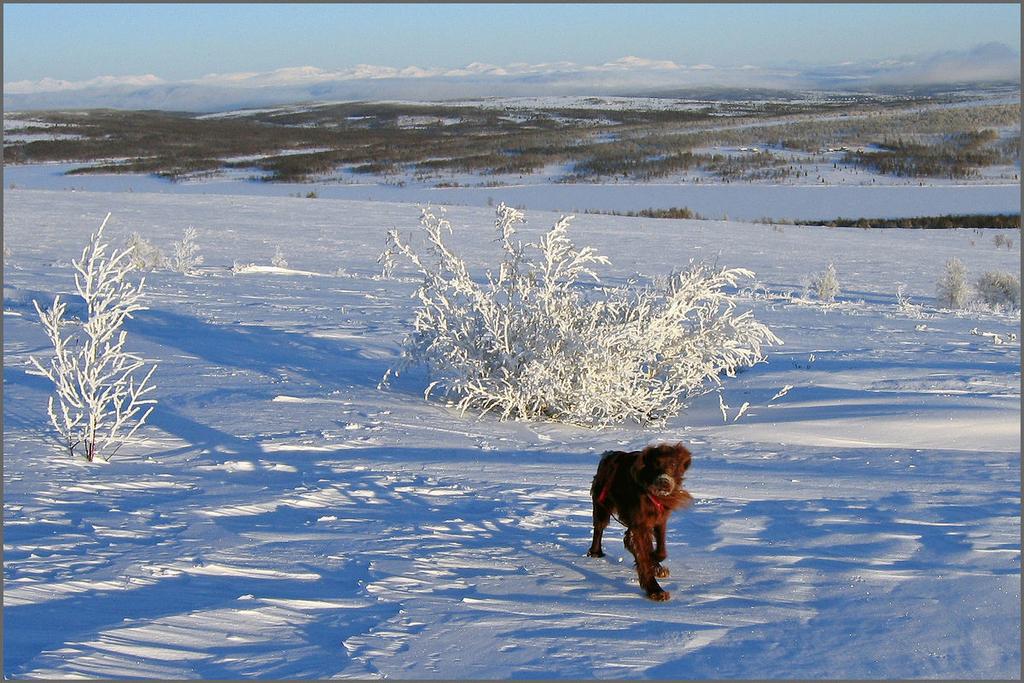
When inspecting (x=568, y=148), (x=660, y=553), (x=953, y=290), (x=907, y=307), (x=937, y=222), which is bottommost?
(x=907, y=307)

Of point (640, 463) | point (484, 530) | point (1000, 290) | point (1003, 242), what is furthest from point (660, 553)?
point (1003, 242)

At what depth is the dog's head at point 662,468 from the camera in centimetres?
377

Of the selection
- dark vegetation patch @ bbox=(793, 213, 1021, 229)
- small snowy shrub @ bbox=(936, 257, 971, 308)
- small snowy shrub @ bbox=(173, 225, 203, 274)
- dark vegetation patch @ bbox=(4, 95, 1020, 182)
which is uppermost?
dark vegetation patch @ bbox=(4, 95, 1020, 182)

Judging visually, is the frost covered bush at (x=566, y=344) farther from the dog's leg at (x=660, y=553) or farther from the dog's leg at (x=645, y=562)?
the dog's leg at (x=645, y=562)

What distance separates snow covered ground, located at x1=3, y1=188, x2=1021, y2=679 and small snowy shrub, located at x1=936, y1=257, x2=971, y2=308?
3.53 meters

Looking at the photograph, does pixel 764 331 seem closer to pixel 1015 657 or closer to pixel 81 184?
pixel 1015 657

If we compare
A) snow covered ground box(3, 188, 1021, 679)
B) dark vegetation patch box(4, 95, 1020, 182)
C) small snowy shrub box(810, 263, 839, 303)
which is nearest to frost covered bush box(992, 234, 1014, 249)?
small snowy shrub box(810, 263, 839, 303)

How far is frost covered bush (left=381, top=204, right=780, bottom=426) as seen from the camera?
720 cm

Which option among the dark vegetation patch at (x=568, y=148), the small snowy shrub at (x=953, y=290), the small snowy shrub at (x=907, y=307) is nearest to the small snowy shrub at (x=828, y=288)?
the small snowy shrub at (x=907, y=307)

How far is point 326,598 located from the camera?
3.69 metres

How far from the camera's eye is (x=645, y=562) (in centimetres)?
381

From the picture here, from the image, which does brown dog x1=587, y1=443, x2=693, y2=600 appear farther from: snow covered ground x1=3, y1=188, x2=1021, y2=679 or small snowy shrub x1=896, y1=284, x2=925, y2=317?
small snowy shrub x1=896, y1=284, x2=925, y2=317

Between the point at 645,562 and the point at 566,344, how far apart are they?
3.62m

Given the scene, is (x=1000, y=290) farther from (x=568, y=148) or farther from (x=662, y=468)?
(x=568, y=148)
